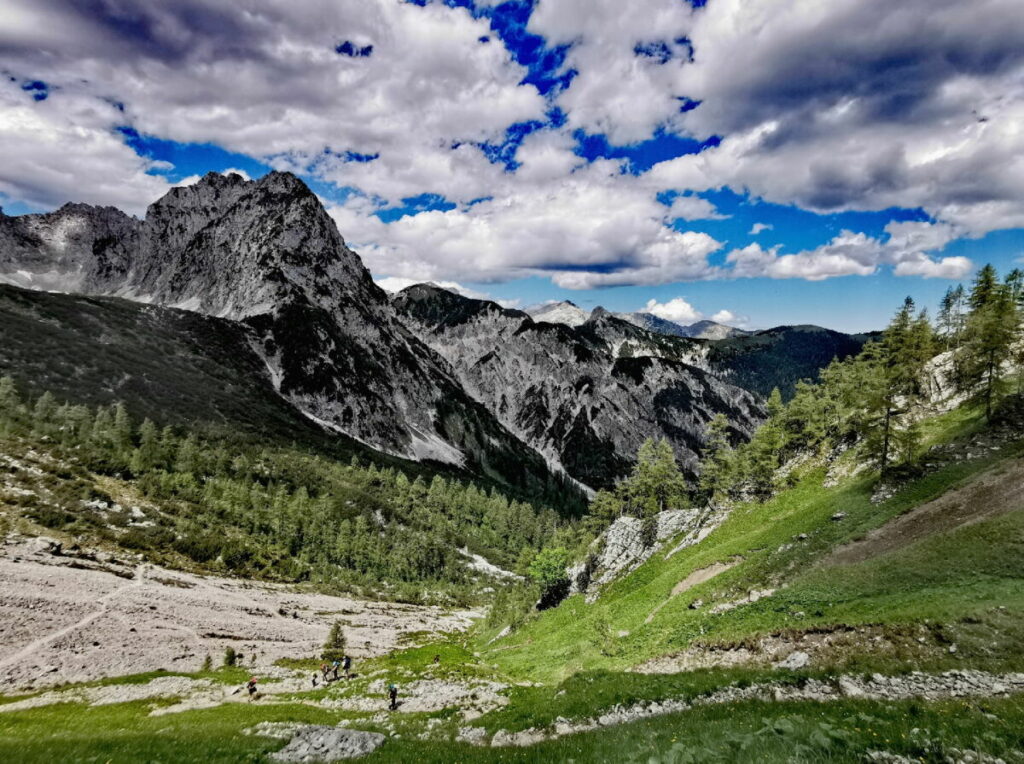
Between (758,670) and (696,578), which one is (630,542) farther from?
(758,670)

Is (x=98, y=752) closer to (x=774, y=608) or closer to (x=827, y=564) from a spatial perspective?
(x=774, y=608)

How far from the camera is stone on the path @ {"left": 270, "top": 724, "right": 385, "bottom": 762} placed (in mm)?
20094

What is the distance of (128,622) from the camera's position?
70250mm

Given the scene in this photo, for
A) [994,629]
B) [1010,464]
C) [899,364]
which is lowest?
[994,629]

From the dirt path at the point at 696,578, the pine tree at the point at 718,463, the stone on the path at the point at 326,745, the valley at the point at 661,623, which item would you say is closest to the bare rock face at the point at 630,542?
the valley at the point at 661,623

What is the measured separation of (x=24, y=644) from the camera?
57.8 m

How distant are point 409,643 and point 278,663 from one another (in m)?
35.2

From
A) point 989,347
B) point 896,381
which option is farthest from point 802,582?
point 896,381

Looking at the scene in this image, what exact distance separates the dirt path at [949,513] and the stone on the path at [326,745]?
35.5m

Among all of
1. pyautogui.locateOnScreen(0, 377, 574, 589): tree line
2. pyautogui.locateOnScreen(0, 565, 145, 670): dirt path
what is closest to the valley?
pyautogui.locateOnScreen(0, 565, 145, 670): dirt path

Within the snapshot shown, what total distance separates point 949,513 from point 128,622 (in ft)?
326

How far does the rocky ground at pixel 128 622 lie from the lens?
57897mm

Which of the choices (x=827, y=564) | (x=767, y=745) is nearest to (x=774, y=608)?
(x=827, y=564)

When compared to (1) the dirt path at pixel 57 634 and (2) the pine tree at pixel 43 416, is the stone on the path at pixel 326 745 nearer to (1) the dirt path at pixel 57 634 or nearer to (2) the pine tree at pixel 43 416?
(1) the dirt path at pixel 57 634
